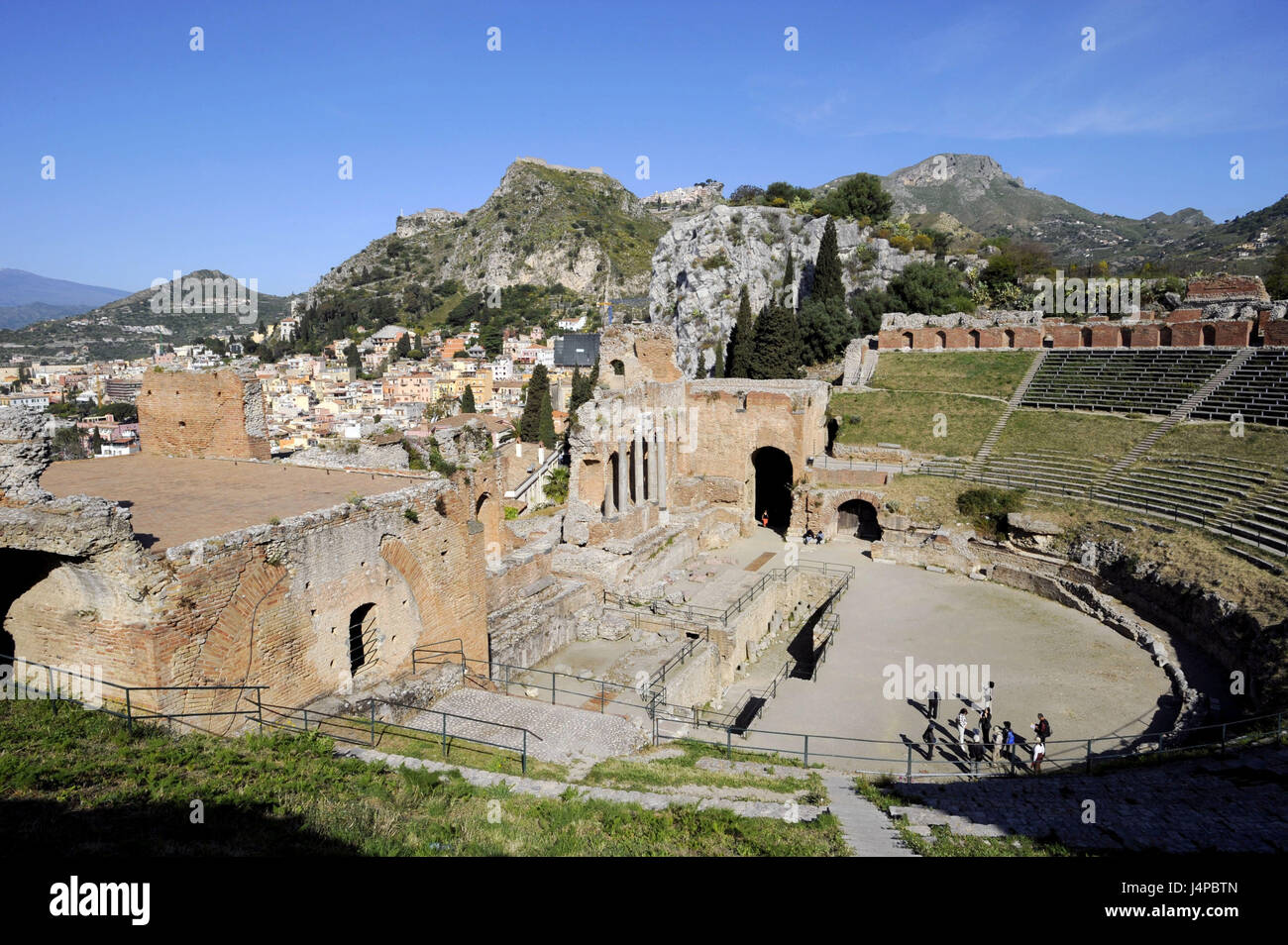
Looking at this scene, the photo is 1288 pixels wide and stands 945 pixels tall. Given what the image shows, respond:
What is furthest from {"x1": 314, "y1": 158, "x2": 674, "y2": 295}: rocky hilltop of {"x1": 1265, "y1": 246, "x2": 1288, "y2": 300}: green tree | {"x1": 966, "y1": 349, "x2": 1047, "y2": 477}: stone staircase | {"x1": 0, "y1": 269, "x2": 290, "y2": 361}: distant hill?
{"x1": 966, "y1": 349, "x2": 1047, "y2": 477}: stone staircase

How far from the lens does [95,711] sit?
342 inches

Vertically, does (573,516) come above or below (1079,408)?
below

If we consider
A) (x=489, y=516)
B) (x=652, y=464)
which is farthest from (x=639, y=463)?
(x=489, y=516)

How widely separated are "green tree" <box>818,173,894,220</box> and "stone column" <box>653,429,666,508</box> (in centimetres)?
5192

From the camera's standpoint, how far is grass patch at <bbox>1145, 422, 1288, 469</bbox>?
2367cm

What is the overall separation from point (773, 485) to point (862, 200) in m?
48.0

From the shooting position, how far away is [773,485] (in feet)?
114

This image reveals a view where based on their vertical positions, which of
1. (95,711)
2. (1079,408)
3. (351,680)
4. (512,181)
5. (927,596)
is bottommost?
(927,596)

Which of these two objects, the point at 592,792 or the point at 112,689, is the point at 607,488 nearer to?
the point at 592,792

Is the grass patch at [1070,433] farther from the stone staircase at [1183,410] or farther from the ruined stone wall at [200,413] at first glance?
the ruined stone wall at [200,413]

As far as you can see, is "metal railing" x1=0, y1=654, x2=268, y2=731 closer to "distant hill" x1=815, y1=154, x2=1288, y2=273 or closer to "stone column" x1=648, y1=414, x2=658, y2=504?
"stone column" x1=648, y1=414, x2=658, y2=504
